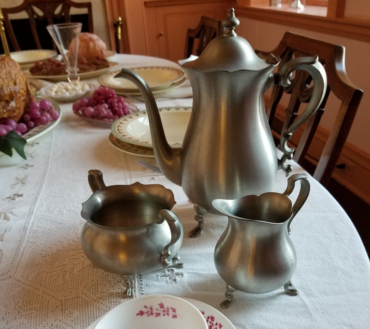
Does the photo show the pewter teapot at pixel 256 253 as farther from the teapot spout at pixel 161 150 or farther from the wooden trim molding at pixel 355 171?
the wooden trim molding at pixel 355 171

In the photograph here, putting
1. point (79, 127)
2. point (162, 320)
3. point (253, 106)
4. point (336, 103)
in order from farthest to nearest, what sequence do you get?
point (336, 103)
point (79, 127)
point (253, 106)
point (162, 320)

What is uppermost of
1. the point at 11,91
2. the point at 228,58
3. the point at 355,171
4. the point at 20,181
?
the point at 228,58

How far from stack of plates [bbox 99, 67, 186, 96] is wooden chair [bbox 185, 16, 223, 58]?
262 mm

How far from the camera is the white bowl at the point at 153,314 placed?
0.29m

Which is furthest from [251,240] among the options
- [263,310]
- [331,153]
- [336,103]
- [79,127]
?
[336,103]

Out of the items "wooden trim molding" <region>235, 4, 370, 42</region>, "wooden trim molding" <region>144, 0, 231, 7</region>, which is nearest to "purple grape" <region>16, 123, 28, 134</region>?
"wooden trim molding" <region>235, 4, 370, 42</region>

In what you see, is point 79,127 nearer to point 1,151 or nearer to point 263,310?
point 1,151

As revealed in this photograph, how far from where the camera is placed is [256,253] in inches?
13.0

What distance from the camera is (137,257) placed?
0.36 metres

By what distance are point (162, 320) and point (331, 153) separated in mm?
414

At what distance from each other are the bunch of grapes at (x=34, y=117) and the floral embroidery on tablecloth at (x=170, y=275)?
45 cm

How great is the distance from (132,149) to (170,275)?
314 millimetres

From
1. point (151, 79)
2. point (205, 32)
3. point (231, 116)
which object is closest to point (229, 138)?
point (231, 116)

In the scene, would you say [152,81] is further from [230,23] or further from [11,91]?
[230,23]
